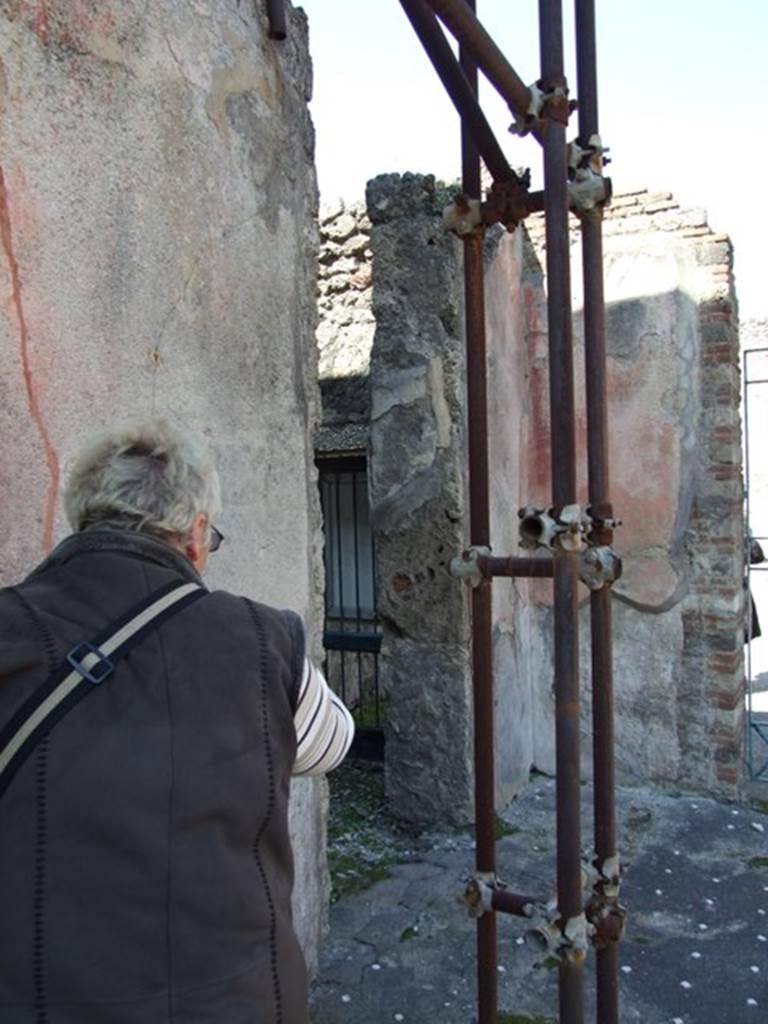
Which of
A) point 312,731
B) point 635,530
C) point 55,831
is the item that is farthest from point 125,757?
point 635,530

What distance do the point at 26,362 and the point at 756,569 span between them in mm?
4388

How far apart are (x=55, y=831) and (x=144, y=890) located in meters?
0.14

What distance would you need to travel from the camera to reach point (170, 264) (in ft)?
7.49

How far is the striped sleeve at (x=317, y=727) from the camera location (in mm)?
1440

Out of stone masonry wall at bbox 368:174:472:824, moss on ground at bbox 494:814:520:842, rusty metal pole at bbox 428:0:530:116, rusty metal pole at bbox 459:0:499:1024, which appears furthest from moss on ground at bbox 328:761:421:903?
rusty metal pole at bbox 428:0:530:116

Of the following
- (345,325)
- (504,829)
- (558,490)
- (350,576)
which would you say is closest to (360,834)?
(504,829)

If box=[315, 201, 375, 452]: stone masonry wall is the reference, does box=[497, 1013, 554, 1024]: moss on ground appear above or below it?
below

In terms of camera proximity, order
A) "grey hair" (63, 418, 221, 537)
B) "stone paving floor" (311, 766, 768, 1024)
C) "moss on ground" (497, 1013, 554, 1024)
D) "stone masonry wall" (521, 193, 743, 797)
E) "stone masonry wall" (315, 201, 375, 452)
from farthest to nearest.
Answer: "stone masonry wall" (315, 201, 375, 452) < "stone masonry wall" (521, 193, 743, 797) < "stone paving floor" (311, 766, 768, 1024) < "moss on ground" (497, 1013, 554, 1024) < "grey hair" (63, 418, 221, 537)

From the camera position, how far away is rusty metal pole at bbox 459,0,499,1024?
89.7 inches

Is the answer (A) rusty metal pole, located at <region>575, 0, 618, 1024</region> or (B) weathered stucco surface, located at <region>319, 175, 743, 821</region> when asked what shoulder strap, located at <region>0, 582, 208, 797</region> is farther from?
(B) weathered stucco surface, located at <region>319, 175, 743, 821</region>

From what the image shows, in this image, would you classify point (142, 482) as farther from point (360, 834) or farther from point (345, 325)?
point (345, 325)

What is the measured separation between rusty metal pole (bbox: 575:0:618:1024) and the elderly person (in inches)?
39.9

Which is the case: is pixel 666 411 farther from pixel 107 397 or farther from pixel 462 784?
pixel 107 397

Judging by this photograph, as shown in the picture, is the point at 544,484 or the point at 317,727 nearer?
the point at 317,727
